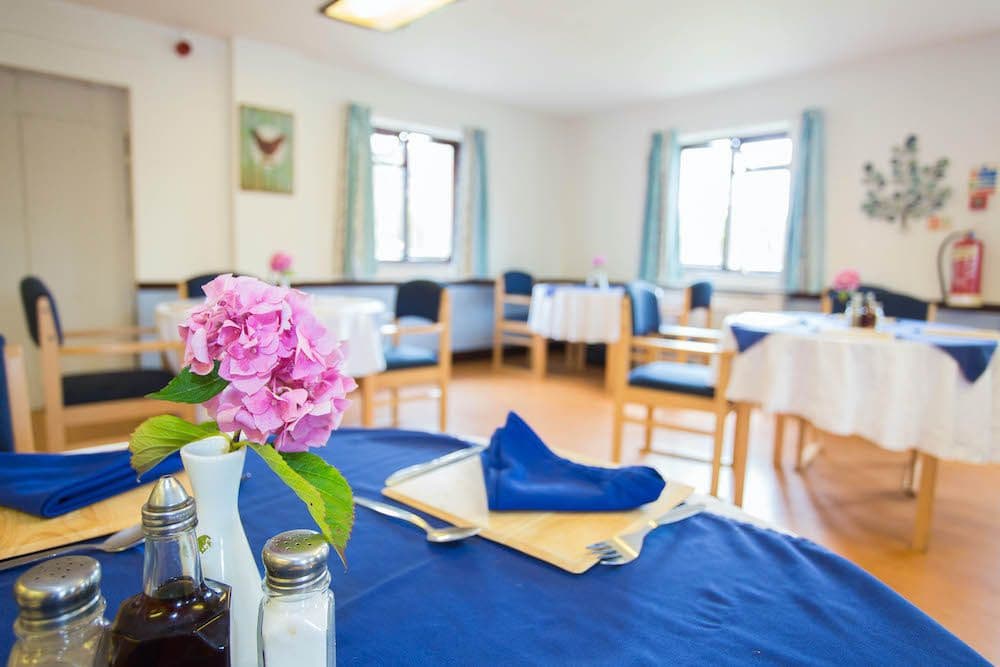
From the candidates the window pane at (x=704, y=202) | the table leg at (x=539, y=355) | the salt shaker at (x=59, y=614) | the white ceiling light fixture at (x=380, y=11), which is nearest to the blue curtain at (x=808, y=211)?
the window pane at (x=704, y=202)

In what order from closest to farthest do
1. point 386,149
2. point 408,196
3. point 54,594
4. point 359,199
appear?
point 54,594 → point 359,199 → point 386,149 → point 408,196

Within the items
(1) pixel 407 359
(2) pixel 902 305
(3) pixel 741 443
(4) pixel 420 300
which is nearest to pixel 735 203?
(2) pixel 902 305

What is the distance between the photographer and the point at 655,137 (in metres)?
5.92

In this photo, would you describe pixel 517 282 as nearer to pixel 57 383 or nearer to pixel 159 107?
pixel 159 107

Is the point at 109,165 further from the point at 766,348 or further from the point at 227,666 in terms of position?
the point at 227,666

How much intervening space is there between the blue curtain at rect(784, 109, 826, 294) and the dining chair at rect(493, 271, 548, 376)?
2.21 m

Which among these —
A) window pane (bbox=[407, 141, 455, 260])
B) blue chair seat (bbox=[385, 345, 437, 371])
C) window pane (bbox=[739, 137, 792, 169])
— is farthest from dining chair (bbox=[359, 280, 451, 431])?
window pane (bbox=[739, 137, 792, 169])

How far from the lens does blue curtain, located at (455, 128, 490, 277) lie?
5984mm

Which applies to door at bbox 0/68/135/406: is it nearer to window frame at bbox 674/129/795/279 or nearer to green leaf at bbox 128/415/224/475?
green leaf at bbox 128/415/224/475

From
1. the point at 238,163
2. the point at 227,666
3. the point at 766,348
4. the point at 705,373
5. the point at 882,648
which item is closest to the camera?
the point at 227,666

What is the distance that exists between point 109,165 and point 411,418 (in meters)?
2.76

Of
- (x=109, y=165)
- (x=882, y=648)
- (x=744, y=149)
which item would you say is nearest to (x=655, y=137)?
(x=744, y=149)

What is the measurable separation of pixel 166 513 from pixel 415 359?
303 centimetres

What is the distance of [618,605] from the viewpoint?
0.59m
